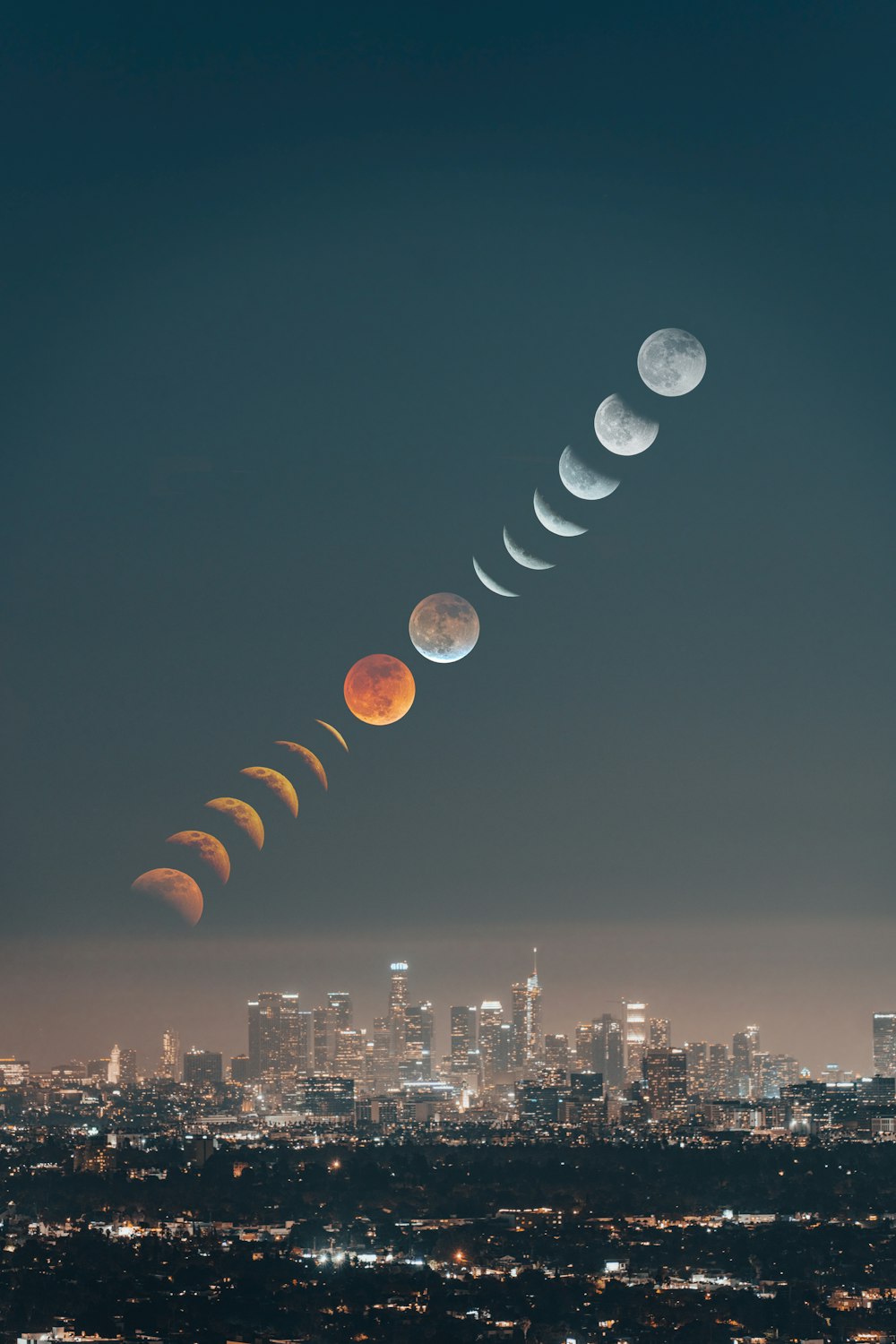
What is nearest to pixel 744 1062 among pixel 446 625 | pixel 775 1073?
pixel 775 1073

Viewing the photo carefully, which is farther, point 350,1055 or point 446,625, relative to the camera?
point 350,1055

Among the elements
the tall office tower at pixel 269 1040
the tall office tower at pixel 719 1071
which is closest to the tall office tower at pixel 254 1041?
the tall office tower at pixel 269 1040

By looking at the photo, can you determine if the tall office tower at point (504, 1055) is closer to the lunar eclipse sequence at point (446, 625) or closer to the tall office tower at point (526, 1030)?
the tall office tower at point (526, 1030)

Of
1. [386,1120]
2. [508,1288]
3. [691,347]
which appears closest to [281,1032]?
[386,1120]

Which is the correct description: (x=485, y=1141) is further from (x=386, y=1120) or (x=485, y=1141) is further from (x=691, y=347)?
(x=691, y=347)

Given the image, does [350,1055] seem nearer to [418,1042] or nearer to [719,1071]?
[418,1042]

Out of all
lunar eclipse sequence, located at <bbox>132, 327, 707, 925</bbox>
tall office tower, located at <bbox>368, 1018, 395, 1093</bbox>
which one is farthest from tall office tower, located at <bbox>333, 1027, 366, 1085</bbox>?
lunar eclipse sequence, located at <bbox>132, 327, 707, 925</bbox>

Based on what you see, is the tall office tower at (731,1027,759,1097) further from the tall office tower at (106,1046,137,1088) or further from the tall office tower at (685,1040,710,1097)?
the tall office tower at (106,1046,137,1088)

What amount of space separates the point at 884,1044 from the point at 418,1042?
1556 centimetres

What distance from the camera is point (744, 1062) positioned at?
6097 cm

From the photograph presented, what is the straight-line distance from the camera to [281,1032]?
52.4 m

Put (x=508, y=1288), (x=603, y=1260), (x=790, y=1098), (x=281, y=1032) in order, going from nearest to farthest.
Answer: (x=508, y=1288), (x=603, y=1260), (x=790, y=1098), (x=281, y=1032)

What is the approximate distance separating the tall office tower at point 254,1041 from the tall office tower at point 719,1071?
40.3 ft

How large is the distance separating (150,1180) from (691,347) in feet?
61.2
